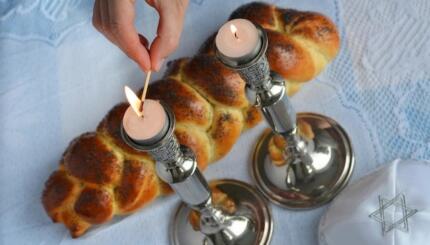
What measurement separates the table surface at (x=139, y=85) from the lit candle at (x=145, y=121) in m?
0.25

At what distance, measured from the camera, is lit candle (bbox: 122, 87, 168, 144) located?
0.45 meters

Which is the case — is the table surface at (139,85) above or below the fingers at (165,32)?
below

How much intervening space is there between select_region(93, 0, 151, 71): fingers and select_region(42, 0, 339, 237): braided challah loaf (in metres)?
0.09

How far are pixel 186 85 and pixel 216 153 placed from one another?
0.09m

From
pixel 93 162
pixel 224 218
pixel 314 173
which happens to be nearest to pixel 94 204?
pixel 93 162

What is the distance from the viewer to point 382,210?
57cm

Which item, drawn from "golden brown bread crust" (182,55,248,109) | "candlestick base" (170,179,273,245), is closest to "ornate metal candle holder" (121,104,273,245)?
"candlestick base" (170,179,273,245)

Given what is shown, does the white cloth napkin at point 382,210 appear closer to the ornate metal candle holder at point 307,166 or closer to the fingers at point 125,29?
the ornate metal candle holder at point 307,166

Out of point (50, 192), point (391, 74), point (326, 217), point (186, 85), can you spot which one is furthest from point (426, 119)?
point (50, 192)

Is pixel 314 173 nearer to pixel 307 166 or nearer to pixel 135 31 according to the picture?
pixel 307 166

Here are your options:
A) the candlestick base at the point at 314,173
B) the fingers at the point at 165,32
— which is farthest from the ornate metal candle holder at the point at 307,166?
the fingers at the point at 165,32

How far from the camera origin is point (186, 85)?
681 millimetres

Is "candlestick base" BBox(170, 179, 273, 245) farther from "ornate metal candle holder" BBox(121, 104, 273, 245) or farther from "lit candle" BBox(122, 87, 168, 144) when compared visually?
"lit candle" BBox(122, 87, 168, 144)

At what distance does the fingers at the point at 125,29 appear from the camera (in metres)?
0.58
